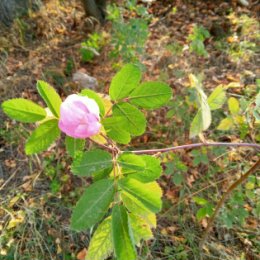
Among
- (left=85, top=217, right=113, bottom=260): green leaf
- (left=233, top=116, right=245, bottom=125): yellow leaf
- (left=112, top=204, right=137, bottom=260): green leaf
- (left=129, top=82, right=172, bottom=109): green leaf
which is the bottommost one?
(left=233, top=116, right=245, bottom=125): yellow leaf

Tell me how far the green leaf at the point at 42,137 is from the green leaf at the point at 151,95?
0.58ft

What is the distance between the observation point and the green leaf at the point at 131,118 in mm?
765

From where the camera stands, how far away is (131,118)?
77cm

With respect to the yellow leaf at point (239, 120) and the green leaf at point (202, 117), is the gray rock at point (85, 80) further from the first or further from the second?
the green leaf at point (202, 117)

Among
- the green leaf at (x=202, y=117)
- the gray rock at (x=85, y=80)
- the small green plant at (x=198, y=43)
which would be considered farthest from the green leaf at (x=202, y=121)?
the small green plant at (x=198, y=43)

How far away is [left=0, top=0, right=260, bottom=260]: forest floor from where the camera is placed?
A: 172 cm

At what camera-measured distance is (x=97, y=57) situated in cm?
258

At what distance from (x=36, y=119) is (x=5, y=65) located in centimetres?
203

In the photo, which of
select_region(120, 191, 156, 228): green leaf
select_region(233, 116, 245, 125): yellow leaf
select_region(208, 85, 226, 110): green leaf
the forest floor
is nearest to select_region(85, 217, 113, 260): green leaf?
select_region(120, 191, 156, 228): green leaf

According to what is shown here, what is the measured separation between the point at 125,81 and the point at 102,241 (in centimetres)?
37

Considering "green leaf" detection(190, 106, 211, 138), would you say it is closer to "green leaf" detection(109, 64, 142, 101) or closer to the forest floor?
"green leaf" detection(109, 64, 142, 101)

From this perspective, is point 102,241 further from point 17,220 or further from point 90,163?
point 17,220

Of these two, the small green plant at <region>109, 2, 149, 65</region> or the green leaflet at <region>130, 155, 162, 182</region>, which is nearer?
the green leaflet at <region>130, 155, 162, 182</region>

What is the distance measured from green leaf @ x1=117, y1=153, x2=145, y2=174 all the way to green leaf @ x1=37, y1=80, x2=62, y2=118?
0.17 m
